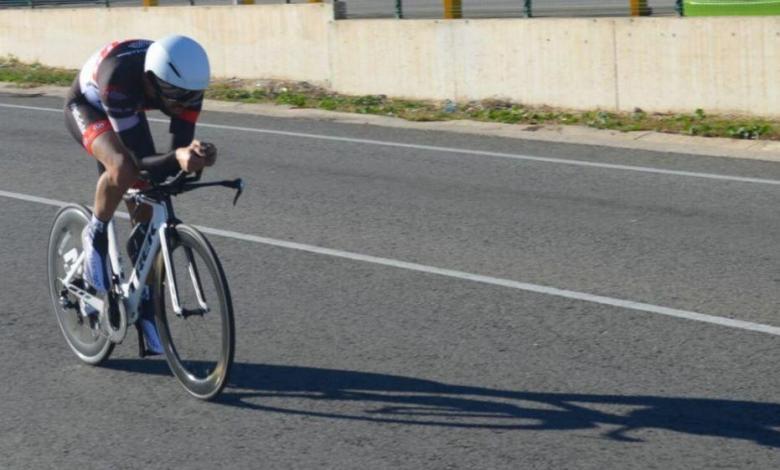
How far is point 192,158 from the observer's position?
5695mm

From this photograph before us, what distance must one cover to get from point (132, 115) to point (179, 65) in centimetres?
44

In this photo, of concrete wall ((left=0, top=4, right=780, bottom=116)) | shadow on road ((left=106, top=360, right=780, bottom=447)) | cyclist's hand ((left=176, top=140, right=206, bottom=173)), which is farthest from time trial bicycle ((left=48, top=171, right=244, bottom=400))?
concrete wall ((left=0, top=4, right=780, bottom=116))

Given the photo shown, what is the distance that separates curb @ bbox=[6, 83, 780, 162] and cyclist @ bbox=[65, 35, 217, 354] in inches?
294

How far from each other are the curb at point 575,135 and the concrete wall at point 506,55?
745 millimetres

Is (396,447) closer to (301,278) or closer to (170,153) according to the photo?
→ (170,153)

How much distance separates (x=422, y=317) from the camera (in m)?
7.61

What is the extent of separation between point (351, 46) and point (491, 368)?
11076 mm

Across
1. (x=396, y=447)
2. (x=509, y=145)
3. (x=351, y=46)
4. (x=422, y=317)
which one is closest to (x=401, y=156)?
(x=509, y=145)

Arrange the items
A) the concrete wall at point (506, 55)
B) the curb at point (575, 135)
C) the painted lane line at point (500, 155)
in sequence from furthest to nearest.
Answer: the concrete wall at point (506, 55), the curb at point (575, 135), the painted lane line at point (500, 155)

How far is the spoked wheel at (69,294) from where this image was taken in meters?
6.88

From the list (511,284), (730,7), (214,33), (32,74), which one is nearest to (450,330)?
(511,284)

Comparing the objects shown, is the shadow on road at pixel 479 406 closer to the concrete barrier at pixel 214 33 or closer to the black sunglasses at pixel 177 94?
the black sunglasses at pixel 177 94

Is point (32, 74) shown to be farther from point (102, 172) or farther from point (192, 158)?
point (192, 158)

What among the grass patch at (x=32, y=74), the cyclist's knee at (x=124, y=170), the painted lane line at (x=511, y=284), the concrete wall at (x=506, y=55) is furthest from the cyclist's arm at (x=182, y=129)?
the grass patch at (x=32, y=74)
